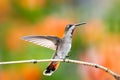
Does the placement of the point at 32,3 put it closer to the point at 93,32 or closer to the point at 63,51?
the point at 93,32

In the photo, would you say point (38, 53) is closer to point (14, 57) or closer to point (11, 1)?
point (14, 57)

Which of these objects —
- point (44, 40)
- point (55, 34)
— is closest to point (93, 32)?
point (55, 34)

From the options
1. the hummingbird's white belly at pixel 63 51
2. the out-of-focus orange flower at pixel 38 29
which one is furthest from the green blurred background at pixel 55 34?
the hummingbird's white belly at pixel 63 51

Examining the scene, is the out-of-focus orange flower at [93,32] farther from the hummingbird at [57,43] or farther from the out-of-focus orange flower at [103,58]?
the hummingbird at [57,43]

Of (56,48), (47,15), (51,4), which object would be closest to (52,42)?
(56,48)

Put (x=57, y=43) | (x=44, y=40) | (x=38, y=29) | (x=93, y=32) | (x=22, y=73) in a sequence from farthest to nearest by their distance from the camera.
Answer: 1. (x=38, y=29)
2. (x=93, y=32)
3. (x=22, y=73)
4. (x=57, y=43)
5. (x=44, y=40)

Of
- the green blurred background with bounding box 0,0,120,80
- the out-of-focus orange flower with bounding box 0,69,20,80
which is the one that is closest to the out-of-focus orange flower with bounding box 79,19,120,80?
the green blurred background with bounding box 0,0,120,80

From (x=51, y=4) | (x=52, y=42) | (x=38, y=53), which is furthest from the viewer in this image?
(x=51, y=4)
